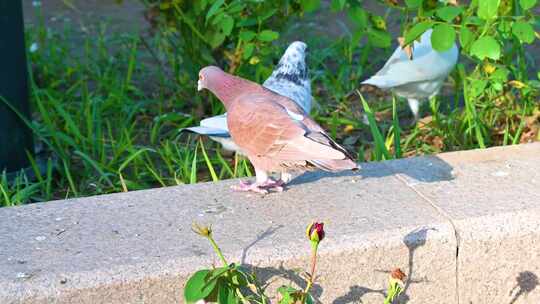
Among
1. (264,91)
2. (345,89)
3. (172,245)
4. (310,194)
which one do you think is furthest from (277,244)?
(345,89)

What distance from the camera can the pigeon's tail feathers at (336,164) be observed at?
2.44m

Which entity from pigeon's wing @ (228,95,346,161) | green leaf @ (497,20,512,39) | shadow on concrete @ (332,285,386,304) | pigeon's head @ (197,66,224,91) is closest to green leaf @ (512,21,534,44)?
green leaf @ (497,20,512,39)

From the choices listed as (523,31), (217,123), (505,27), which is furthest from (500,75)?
(217,123)

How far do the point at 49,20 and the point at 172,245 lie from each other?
4424 millimetres

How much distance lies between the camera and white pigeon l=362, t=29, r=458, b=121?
4.10 meters

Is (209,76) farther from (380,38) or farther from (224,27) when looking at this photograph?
(380,38)

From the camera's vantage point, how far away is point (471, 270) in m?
2.49

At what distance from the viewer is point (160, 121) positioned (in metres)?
4.25

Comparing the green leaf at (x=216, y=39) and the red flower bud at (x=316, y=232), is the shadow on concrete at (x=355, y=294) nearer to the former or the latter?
the red flower bud at (x=316, y=232)

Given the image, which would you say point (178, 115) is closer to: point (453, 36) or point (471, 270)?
point (453, 36)

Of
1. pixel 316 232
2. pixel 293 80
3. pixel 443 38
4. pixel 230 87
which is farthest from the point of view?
pixel 293 80

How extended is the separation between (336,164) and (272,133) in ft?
0.84

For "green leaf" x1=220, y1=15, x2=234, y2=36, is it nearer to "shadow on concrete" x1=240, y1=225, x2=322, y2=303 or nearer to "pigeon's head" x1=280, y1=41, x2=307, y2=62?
"pigeon's head" x1=280, y1=41, x2=307, y2=62

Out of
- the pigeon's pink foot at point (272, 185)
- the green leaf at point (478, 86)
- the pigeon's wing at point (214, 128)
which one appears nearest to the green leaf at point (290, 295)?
the pigeon's pink foot at point (272, 185)
